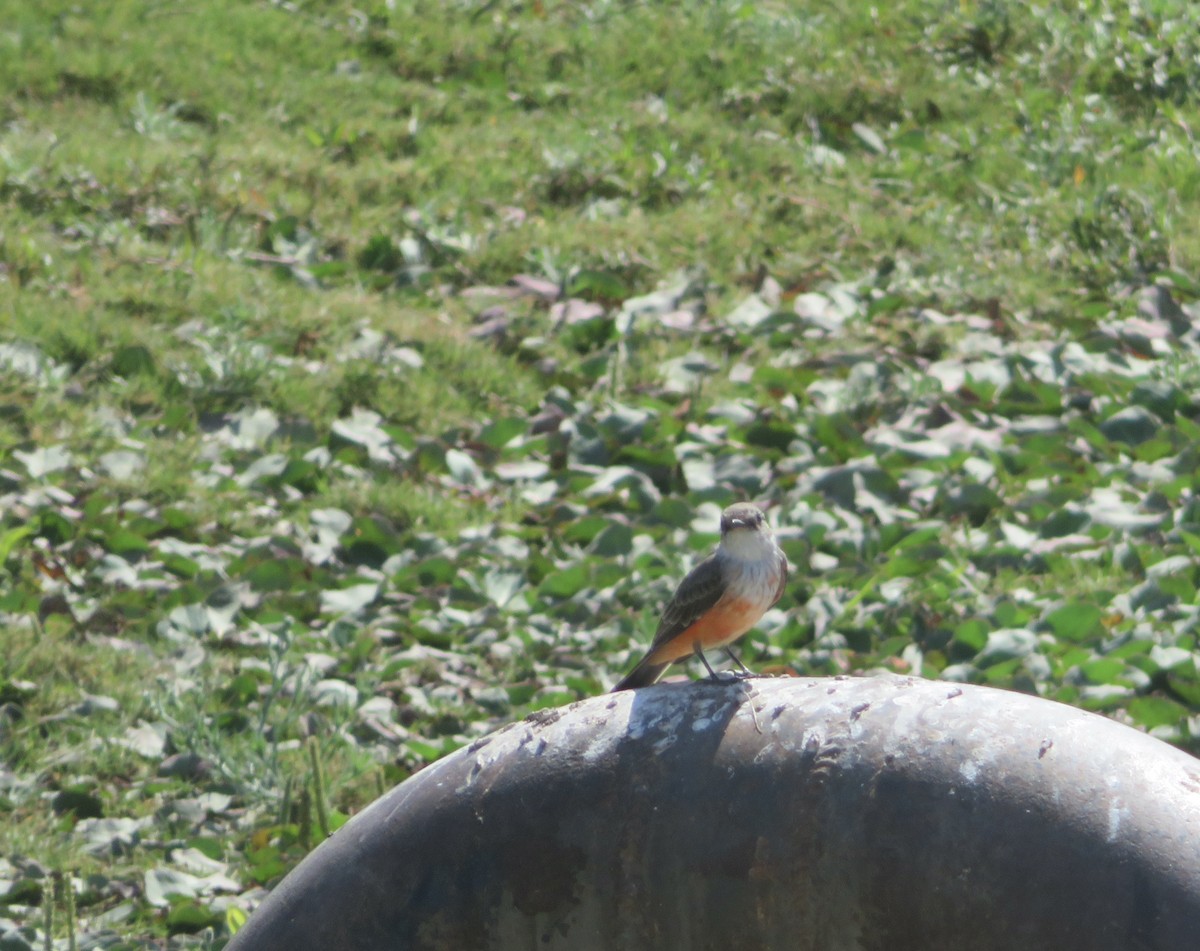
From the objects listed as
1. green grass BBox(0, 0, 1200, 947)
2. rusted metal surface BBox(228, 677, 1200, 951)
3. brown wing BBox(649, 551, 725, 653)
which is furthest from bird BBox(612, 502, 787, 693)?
green grass BBox(0, 0, 1200, 947)

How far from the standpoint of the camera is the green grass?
5555 millimetres

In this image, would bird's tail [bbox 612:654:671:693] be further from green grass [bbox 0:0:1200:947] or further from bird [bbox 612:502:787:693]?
green grass [bbox 0:0:1200:947]

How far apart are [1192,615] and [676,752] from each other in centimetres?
375

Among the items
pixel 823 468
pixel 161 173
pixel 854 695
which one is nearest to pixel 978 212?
pixel 823 468

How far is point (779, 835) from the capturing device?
2.44 metres

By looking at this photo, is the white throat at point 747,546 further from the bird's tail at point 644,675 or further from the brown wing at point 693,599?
the bird's tail at point 644,675

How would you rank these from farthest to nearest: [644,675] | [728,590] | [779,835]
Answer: [644,675]
[728,590]
[779,835]

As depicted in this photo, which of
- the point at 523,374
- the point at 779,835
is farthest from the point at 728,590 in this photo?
the point at 523,374

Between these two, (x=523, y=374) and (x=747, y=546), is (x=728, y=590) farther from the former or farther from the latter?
(x=523, y=374)

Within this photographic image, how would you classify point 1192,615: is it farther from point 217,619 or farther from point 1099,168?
point 1099,168

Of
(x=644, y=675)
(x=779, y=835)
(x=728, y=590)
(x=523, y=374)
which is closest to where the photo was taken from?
(x=779, y=835)

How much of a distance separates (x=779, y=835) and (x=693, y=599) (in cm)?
147

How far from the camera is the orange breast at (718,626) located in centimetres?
387

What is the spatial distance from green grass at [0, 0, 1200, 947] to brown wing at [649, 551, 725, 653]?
1549 mm
